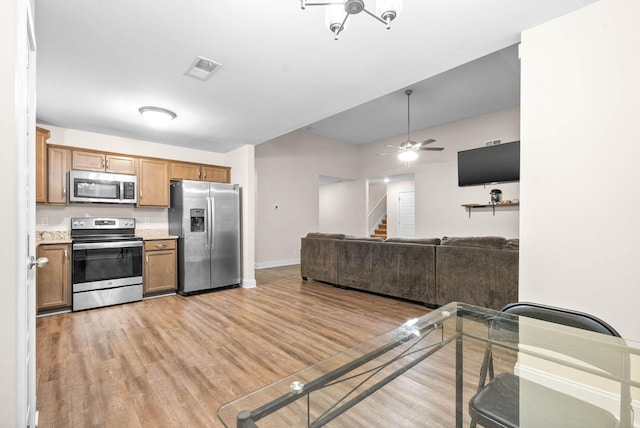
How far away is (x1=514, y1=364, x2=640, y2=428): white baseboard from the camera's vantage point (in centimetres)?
115

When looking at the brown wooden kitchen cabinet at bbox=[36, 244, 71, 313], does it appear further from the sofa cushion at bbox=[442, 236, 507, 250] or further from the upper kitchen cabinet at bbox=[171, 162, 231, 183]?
the sofa cushion at bbox=[442, 236, 507, 250]

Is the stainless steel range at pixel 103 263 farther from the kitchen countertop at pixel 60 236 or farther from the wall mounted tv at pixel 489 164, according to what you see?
the wall mounted tv at pixel 489 164

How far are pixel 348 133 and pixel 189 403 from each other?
6442 mm

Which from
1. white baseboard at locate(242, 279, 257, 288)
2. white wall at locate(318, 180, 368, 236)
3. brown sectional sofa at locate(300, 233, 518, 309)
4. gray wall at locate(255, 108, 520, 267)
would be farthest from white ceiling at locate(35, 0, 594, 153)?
white wall at locate(318, 180, 368, 236)

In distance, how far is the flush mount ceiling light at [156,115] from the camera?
3271 mm

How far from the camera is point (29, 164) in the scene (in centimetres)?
140

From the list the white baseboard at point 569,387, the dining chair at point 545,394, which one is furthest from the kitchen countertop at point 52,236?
the white baseboard at point 569,387

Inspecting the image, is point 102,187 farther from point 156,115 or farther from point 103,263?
point 156,115

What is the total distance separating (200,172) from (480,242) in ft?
14.1

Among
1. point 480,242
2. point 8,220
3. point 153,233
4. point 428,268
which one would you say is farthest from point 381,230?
point 8,220

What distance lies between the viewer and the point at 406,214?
9.73 metres

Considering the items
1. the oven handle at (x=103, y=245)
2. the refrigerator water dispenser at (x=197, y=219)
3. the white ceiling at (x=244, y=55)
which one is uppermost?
the white ceiling at (x=244, y=55)

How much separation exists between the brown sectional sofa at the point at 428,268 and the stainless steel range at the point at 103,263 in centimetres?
277

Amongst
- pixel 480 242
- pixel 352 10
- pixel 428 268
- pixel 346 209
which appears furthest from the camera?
pixel 346 209
